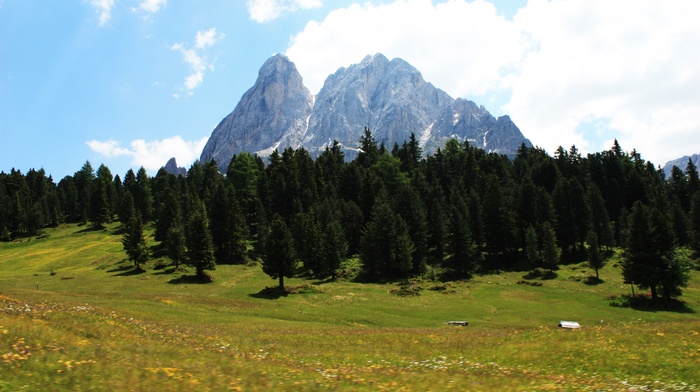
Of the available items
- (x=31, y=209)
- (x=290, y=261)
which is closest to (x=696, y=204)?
(x=290, y=261)

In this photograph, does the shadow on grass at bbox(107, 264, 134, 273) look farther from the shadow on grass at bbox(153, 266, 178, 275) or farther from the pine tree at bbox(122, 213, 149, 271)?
the shadow on grass at bbox(153, 266, 178, 275)

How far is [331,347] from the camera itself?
27.7 metres

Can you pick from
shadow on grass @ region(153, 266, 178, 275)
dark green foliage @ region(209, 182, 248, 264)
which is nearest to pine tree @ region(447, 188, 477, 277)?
dark green foliage @ region(209, 182, 248, 264)

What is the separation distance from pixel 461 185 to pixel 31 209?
441 ft

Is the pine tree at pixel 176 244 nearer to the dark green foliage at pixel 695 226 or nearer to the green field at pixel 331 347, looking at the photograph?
the green field at pixel 331 347

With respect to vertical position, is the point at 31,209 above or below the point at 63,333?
above

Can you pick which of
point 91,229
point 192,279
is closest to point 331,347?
point 192,279

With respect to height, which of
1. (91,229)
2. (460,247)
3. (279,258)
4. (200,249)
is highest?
(91,229)

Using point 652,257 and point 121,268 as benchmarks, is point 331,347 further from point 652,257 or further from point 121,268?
point 121,268

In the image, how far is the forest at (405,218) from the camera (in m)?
75.9

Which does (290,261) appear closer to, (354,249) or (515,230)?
(354,249)

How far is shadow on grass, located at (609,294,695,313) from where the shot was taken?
55.5 metres

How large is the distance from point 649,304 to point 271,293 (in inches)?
2083

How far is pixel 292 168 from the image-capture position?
13962cm
